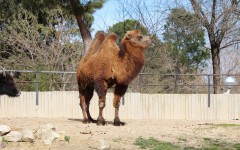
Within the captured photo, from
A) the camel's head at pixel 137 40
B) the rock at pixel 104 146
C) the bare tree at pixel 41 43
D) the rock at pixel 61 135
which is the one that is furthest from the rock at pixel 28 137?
the bare tree at pixel 41 43

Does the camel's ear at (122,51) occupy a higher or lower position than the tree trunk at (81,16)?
lower

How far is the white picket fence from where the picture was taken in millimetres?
17094

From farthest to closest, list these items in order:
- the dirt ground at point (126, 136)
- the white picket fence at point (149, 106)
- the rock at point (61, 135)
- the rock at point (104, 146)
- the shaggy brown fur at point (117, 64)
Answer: the white picket fence at point (149, 106) < the shaggy brown fur at point (117, 64) < the rock at point (61, 135) < the dirt ground at point (126, 136) < the rock at point (104, 146)

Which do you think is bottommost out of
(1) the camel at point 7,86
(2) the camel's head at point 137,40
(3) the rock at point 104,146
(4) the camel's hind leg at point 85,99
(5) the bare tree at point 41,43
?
(3) the rock at point 104,146

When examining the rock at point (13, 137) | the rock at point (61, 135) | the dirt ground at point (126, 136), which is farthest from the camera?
the rock at point (61, 135)

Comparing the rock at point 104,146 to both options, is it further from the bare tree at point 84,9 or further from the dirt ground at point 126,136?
the bare tree at point 84,9

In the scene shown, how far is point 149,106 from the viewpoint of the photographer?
1723cm

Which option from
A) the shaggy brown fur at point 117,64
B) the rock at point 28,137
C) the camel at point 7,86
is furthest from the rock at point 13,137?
the camel at point 7,86

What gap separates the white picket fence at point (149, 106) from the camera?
17094 millimetres

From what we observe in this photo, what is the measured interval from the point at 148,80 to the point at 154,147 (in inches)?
558

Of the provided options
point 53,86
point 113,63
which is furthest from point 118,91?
point 53,86

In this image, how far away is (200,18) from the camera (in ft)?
68.9

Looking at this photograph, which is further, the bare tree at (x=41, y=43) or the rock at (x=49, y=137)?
the bare tree at (x=41, y=43)

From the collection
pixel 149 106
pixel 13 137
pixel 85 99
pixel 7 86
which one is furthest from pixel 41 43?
pixel 13 137
